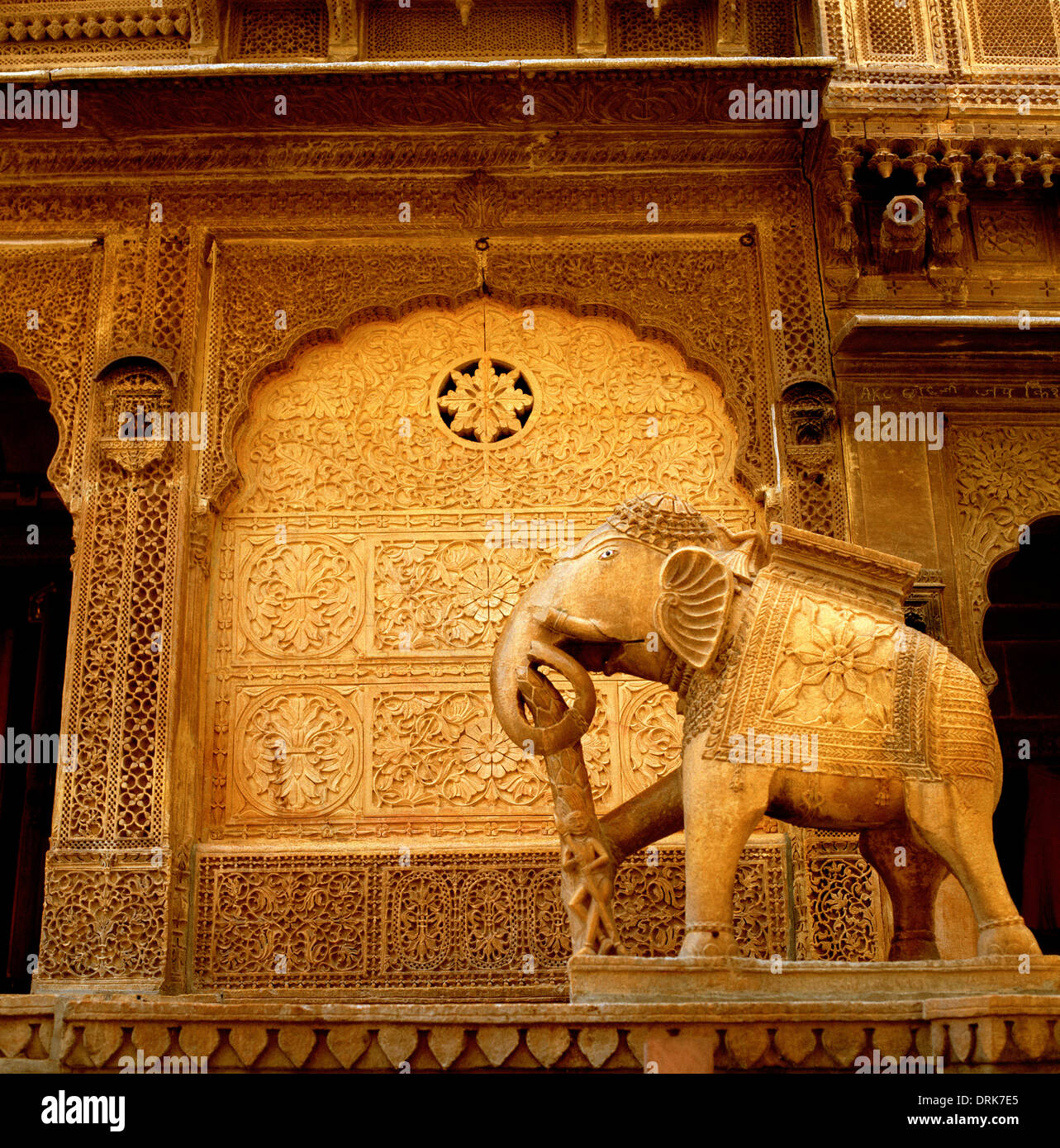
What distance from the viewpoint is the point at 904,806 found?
4363 millimetres

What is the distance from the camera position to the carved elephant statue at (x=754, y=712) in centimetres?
430

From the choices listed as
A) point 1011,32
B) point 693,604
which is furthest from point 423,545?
point 1011,32

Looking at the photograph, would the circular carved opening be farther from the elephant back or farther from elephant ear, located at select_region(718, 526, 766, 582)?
the elephant back

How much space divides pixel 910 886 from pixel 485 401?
10.2 feet

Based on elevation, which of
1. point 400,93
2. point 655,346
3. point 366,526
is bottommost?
point 366,526

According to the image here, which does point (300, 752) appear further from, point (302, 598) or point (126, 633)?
point (126, 633)

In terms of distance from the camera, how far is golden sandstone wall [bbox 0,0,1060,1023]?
19.5ft

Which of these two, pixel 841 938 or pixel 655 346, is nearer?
pixel 841 938

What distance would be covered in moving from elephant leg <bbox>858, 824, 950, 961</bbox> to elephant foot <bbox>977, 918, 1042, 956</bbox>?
16.2 inches

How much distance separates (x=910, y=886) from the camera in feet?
15.3

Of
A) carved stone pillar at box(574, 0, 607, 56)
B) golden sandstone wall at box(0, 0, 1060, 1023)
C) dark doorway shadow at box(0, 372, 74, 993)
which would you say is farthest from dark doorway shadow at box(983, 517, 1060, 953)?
dark doorway shadow at box(0, 372, 74, 993)
